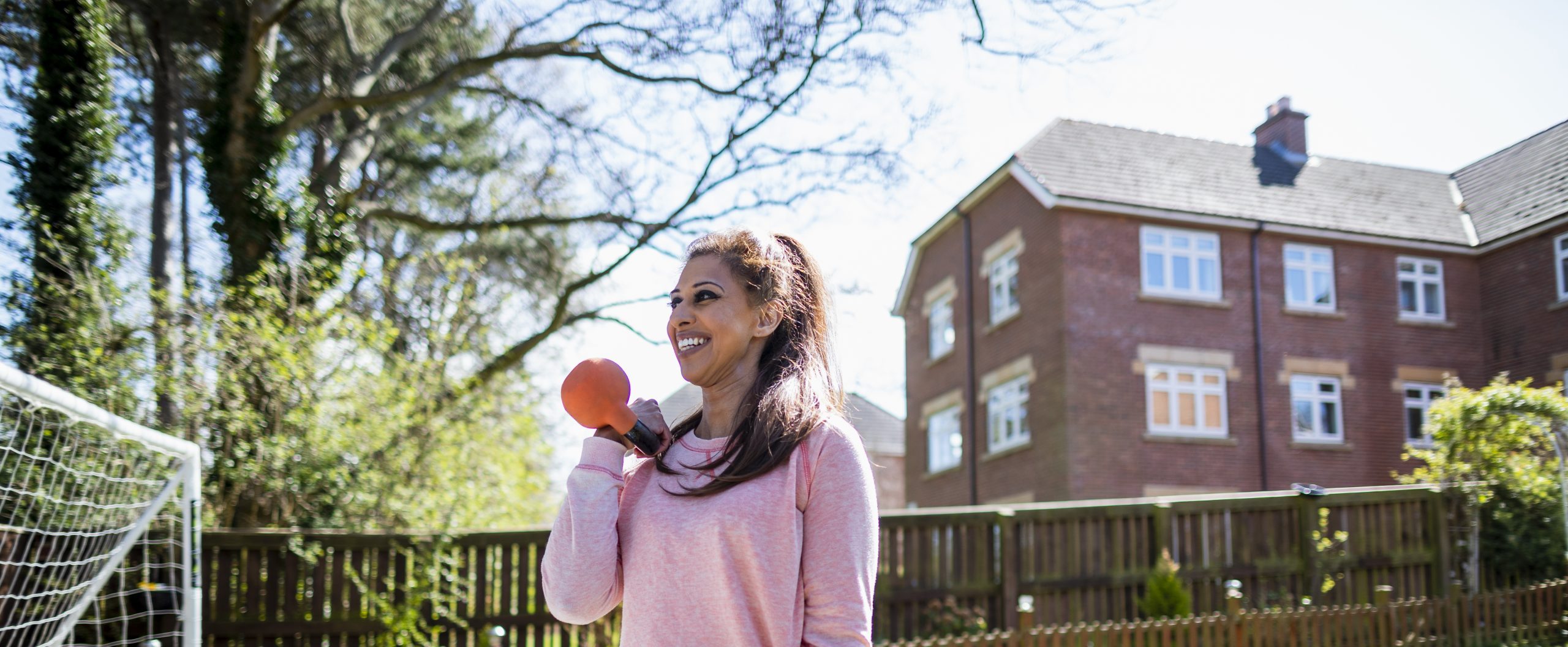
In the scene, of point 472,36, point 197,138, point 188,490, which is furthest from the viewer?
point 472,36

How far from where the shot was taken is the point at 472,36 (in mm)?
15891

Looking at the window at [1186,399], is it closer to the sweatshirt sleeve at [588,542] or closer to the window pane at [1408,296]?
the window pane at [1408,296]

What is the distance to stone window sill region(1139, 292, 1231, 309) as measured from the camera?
2069cm

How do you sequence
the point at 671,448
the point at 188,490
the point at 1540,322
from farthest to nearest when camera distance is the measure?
the point at 1540,322 < the point at 188,490 < the point at 671,448

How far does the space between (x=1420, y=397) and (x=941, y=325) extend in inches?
383

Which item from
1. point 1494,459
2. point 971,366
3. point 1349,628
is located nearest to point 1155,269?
point 971,366

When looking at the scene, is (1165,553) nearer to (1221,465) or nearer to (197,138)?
(1221,465)

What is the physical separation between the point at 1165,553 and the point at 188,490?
9052 mm

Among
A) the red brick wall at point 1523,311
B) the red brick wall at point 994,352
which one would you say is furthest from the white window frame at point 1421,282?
the red brick wall at point 994,352

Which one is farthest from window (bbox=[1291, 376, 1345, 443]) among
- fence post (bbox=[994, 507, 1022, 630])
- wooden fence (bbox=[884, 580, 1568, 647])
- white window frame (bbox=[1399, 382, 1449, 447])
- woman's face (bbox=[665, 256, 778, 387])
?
woman's face (bbox=[665, 256, 778, 387])

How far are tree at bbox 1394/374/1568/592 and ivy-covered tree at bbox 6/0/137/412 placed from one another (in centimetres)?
1407

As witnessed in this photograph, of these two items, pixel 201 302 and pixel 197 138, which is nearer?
pixel 201 302

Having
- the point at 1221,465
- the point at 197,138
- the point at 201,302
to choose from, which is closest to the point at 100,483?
the point at 201,302

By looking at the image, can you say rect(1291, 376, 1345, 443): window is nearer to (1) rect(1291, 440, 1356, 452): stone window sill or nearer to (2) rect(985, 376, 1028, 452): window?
(1) rect(1291, 440, 1356, 452): stone window sill
